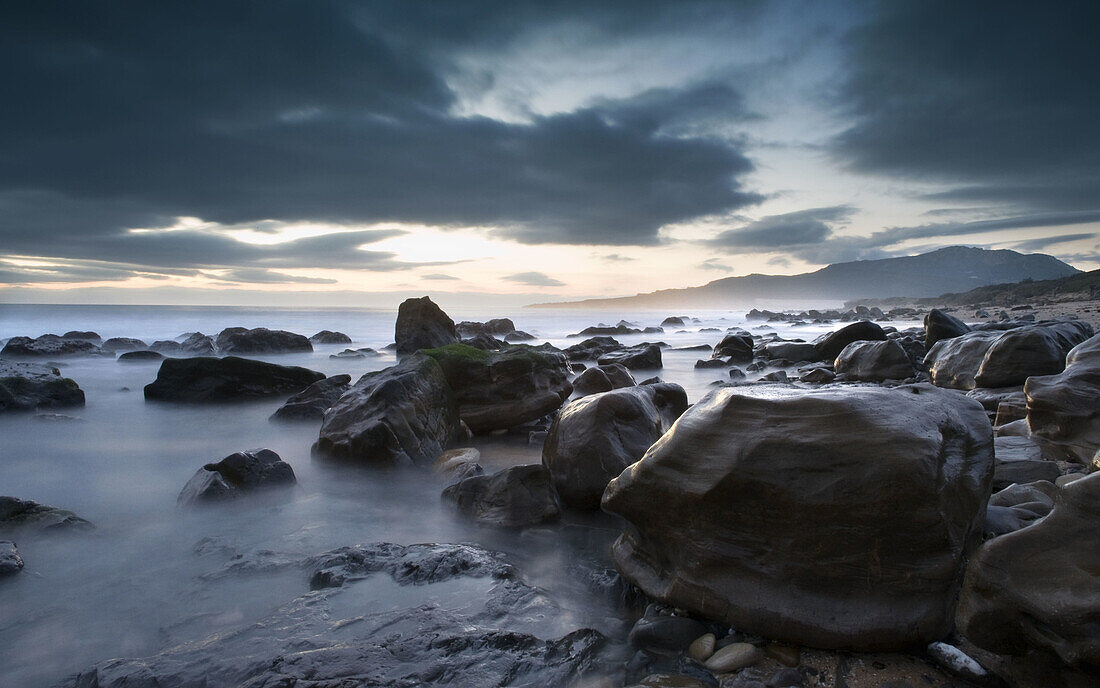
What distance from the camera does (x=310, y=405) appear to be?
29.6ft

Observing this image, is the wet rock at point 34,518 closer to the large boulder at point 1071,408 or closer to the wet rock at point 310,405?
the wet rock at point 310,405

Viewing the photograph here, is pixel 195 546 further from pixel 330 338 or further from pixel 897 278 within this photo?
pixel 897 278

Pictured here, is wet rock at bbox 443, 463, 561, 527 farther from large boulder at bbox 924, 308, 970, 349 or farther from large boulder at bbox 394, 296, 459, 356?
large boulder at bbox 394, 296, 459, 356

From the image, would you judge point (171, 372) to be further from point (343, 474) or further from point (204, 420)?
point (343, 474)

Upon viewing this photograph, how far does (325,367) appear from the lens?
1652 cm

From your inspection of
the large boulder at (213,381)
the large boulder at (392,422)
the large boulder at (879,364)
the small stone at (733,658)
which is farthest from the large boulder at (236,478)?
the large boulder at (879,364)

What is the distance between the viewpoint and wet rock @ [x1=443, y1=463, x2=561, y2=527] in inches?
174

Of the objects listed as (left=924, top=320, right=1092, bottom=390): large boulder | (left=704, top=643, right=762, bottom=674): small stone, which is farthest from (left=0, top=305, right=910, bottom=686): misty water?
(left=924, top=320, right=1092, bottom=390): large boulder

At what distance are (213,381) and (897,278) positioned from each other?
206657 millimetres

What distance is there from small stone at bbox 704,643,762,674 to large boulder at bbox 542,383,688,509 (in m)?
2.00

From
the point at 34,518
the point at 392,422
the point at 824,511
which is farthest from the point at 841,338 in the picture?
the point at 34,518

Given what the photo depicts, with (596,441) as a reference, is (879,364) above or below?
below

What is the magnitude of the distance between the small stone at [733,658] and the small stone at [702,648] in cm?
3

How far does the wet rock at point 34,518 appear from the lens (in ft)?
14.5
